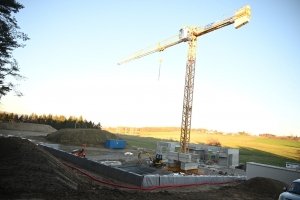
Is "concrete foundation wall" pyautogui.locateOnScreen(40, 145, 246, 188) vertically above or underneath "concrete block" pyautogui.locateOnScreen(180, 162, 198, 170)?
above

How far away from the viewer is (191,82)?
3114 centimetres

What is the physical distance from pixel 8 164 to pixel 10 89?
13.8m

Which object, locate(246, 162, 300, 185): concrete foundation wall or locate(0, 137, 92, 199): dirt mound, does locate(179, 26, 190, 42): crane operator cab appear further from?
locate(0, 137, 92, 199): dirt mound

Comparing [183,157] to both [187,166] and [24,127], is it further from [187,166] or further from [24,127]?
[24,127]

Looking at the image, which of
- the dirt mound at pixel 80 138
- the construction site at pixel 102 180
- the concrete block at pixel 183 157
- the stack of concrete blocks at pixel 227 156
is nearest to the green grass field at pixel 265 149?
the stack of concrete blocks at pixel 227 156

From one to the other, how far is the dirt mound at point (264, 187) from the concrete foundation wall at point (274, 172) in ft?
9.04

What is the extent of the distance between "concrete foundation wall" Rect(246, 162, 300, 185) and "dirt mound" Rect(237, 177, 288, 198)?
275cm

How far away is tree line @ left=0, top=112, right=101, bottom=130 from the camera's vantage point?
9106 cm

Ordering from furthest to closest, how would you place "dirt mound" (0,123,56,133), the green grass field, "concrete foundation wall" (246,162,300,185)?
"dirt mound" (0,123,56,133)
the green grass field
"concrete foundation wall" (246,162,300,185)

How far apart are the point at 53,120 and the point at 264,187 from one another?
98.3 metres

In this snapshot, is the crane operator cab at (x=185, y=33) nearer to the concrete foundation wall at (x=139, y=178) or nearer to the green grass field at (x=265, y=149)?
the concrete foundation wall at (x=139, y=178)

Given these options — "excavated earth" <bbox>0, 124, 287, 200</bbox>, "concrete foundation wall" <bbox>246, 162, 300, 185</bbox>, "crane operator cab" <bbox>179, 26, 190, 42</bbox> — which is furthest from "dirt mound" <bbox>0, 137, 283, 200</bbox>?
"crane operator cab" <bbox>179, 26, 190, 42</bbox>

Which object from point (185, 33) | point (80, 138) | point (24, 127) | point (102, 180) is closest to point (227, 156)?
point (185, 33)

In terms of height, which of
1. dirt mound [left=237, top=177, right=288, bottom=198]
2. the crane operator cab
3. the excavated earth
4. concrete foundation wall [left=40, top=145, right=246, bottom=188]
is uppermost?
the crane operator cab
